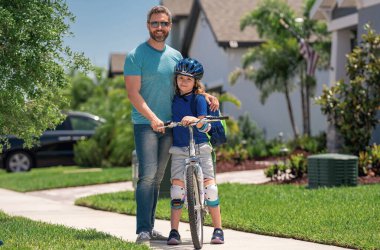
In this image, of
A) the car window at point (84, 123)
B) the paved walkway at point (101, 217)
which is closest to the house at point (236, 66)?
the car window at point (84, 123)

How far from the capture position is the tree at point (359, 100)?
55.8 ft

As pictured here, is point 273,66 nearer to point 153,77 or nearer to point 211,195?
point 153,77

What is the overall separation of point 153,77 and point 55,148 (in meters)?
18.7

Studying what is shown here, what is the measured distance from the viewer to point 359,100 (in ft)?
55.9

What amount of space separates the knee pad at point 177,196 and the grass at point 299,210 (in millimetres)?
1220

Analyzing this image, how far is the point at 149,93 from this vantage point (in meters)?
8.66

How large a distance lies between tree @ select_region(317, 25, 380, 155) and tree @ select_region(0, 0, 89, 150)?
8.03m

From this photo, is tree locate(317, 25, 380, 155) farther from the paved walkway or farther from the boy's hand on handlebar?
the boy's hand on handlebar

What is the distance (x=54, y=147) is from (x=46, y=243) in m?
18.9

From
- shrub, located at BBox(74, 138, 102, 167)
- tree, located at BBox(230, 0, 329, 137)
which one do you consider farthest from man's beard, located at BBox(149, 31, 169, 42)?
tree, located at BBox(230, 0, 329, 137)

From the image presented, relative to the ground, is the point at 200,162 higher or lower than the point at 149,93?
lower

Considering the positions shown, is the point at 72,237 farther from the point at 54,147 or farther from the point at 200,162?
the point at 54,147

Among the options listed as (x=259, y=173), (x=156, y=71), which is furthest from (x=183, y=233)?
(x=259, y=173)

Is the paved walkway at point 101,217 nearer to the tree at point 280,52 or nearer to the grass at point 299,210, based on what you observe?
the grass at point 299,210
